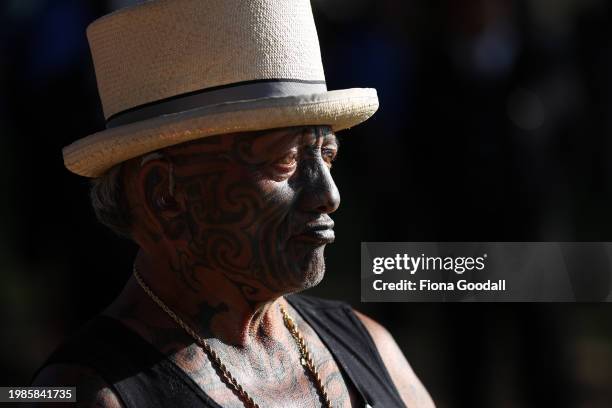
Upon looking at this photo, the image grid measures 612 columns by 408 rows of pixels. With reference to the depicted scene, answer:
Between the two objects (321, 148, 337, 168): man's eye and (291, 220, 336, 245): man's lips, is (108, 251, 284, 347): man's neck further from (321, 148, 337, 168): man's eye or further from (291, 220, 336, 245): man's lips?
(321, 148, 337, 168): man's eye

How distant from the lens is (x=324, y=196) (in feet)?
9.75

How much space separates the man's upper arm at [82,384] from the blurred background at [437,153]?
2871mm

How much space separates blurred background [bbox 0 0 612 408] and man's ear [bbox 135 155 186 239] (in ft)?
8.43

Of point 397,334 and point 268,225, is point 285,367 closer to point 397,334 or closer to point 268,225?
point 268,225

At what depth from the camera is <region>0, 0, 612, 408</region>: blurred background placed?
19.4 feet

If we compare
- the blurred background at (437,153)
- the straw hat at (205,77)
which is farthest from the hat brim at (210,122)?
the blurred background at (437,153)

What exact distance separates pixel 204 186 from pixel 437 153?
3.50 meters

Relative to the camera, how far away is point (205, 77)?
296 cm

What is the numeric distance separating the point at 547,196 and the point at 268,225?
3.50 metres

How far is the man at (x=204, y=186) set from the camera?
2.92m

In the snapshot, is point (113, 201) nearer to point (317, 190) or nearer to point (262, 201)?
point (262, 201)

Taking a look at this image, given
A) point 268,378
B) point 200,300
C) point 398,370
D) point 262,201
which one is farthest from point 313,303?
point 262,201

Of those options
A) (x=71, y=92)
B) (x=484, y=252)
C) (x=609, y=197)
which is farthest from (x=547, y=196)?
(x=71, y=92)

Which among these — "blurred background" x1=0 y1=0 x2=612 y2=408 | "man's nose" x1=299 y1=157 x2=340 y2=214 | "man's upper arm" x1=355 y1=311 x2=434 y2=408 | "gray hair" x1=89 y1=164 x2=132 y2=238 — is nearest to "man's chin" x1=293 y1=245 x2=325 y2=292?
"man's nose" x1=299 y1=157 x2=340 y2=214
